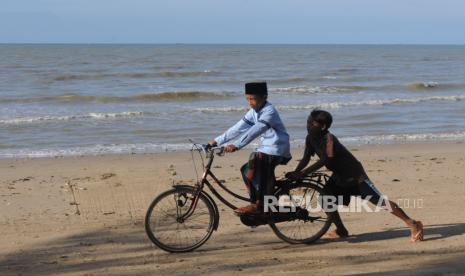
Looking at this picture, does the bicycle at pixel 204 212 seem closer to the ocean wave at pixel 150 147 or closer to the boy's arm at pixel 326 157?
the boy's arm at pixel 326 157

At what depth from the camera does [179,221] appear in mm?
6184

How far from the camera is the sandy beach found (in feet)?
18.5

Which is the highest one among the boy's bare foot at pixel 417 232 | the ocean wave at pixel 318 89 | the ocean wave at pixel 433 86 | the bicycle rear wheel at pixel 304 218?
the ocean wave at pixel 318 89

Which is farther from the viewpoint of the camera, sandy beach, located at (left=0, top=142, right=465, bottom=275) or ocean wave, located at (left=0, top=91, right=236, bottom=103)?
ocean wave, located at (left=0, top=91, right=236, bottom=103)

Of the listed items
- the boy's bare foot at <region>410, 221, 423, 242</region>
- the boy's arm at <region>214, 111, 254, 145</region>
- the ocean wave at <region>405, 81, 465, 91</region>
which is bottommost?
the boy's bare foot at <region>410, 221, 423, 242</region>

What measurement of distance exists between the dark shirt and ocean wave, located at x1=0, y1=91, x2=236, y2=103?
19.7 m

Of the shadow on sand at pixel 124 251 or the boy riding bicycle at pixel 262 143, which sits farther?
the boy riding bicycle at pixel 262 143

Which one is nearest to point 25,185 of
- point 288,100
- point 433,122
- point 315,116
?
point 315,116

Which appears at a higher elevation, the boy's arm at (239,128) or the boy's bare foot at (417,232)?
the boy's arm at (239,128)

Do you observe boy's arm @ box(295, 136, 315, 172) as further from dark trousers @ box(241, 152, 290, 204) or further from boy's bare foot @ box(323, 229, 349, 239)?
boy's bare foot @ box(323, 229, 349, 239)

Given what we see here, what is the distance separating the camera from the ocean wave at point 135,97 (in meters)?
25.2

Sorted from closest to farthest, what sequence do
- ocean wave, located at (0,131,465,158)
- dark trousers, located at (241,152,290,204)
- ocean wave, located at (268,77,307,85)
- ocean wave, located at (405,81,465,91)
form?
dark trousers, located at (241,152,290,204) → ocean wave, located at (0,131,465,158) → ocean wave, located at (405,81,465,91) → ocean wave, located at (268,77,307,85)

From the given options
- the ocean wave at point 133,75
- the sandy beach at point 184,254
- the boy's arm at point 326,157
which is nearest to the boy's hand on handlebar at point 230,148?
the boy's arm at point 326,157

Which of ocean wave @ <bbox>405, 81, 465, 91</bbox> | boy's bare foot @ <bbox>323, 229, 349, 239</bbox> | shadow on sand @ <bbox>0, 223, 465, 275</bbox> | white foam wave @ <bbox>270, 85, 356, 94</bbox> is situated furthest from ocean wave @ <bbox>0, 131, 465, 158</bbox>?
ocean wave @ <bbox>405, 81, 465, 91</bbox>
